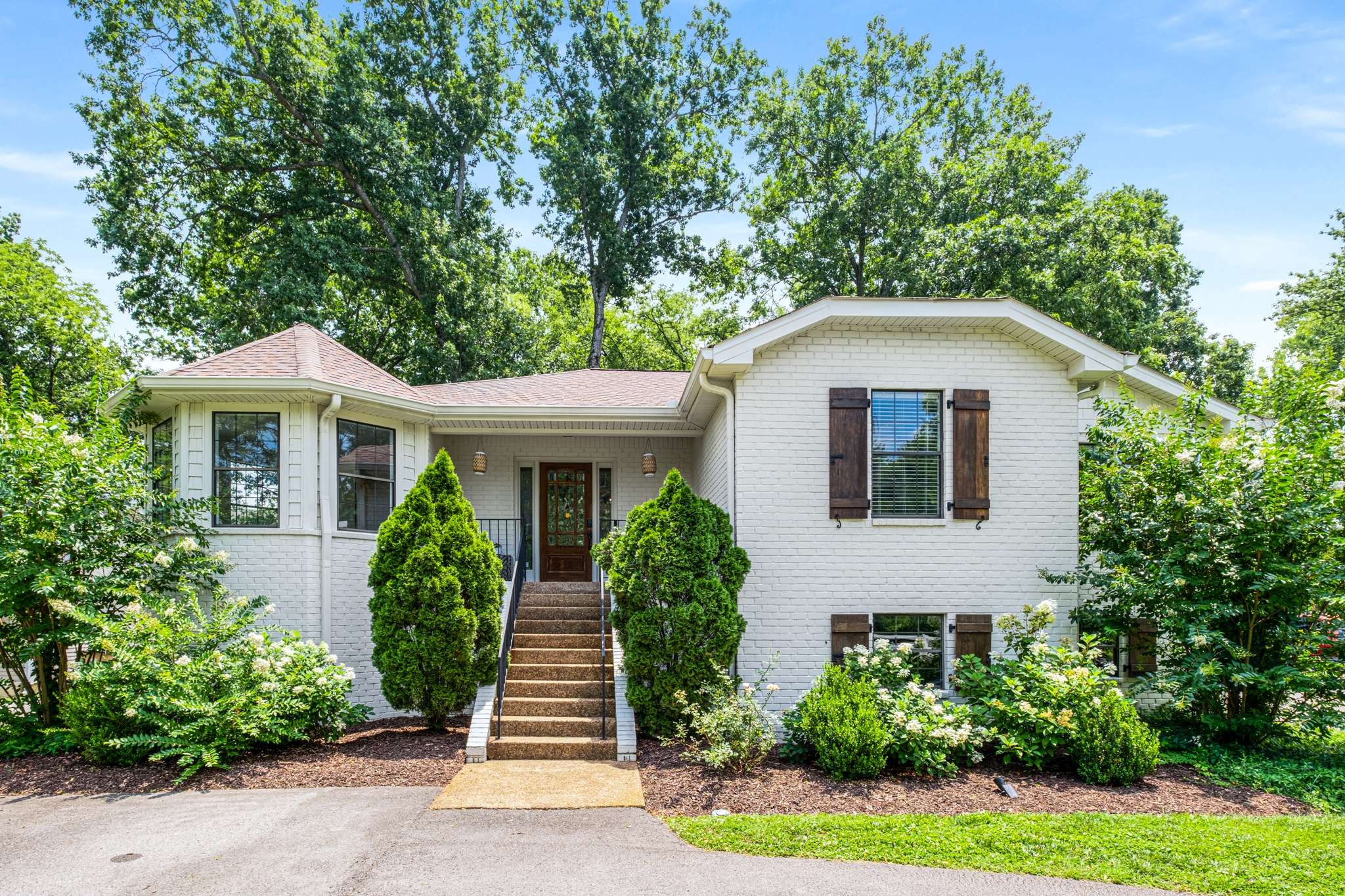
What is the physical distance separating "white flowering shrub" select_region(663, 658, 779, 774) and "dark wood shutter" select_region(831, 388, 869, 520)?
6.95 ft

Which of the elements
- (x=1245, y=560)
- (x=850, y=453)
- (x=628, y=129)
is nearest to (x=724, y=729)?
(x=850, y=453)

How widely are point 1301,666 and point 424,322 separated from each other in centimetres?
1879

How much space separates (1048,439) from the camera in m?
8.98

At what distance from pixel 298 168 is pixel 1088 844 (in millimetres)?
20264

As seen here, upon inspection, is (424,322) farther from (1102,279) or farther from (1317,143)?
Result: (1317,143)

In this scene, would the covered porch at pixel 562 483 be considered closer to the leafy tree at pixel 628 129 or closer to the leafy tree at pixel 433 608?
the leafy tree at pixel 433 608

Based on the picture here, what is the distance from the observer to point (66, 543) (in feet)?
25.1

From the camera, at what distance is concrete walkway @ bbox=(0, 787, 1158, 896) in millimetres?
4613

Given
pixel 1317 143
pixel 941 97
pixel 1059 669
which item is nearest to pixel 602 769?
pixel 1059 669

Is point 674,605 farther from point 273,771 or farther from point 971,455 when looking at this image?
point 273,771

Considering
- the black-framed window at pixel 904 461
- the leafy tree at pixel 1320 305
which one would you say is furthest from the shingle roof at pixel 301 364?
the leafy tree at pixel 1320 305

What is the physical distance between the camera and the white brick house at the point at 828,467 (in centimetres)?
861

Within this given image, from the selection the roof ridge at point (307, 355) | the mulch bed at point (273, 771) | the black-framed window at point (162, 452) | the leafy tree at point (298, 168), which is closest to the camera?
the mulch bed at point (273, 771)

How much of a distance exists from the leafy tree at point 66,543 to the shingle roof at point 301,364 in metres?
1.23
